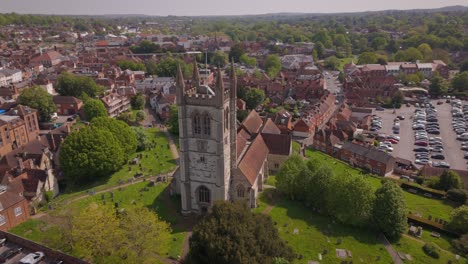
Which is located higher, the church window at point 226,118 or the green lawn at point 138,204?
the church window at point 226,118

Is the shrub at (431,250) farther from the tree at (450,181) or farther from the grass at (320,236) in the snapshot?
the tree at (450,181)

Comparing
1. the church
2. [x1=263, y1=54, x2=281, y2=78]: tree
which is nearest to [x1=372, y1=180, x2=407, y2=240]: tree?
the church

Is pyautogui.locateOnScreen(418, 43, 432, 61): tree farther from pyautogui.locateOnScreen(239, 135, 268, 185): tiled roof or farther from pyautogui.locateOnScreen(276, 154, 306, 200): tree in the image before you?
pyautogui.locateOnScreen(276, 154, 306, 200): tree

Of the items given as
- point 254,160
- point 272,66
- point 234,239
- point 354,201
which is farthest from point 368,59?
point 234,239

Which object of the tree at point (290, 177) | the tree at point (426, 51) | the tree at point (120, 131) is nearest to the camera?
the tree at point (290, 177)

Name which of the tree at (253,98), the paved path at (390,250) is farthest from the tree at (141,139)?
the paved path at (390,250)

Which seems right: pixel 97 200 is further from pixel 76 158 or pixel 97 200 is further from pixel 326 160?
pixel 326 160

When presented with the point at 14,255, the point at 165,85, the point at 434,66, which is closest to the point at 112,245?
the point at 14,255
